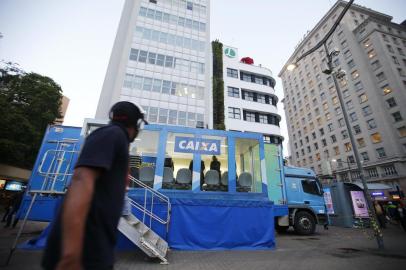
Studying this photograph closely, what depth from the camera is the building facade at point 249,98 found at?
3541 cm

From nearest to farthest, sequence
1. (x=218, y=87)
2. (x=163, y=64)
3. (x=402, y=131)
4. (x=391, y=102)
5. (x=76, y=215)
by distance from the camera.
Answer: (x=76, y=215), (x=163, y=64), (x=218, y=87), (x=402, y=131), (x=391, y=102)

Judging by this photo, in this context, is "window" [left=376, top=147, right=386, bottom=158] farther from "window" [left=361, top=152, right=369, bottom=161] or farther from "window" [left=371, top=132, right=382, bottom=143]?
"window" [left=361, top=152, right=369, bottom=161]

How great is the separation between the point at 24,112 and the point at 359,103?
210 feet

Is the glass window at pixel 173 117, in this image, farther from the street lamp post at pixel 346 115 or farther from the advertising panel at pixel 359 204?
the advertising panel at pixel 359 204

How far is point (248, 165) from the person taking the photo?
11852 mm

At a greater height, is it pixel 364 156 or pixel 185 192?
pixel 364 156

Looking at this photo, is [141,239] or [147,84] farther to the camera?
[147,84]

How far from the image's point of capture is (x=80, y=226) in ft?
3.97

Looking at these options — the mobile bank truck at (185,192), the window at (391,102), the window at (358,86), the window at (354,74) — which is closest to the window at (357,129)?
the window at (391,102)

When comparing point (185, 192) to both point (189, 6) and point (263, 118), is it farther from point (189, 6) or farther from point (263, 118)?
point (189, 6)

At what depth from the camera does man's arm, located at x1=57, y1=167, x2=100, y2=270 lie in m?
1.14

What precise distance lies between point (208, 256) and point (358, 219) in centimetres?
1677

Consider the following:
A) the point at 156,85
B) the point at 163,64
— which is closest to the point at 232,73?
the point at 163,64

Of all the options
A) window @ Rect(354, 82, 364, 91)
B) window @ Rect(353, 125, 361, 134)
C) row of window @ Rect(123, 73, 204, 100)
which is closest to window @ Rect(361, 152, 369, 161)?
window @ Rect(353, 125, 361, 134)
